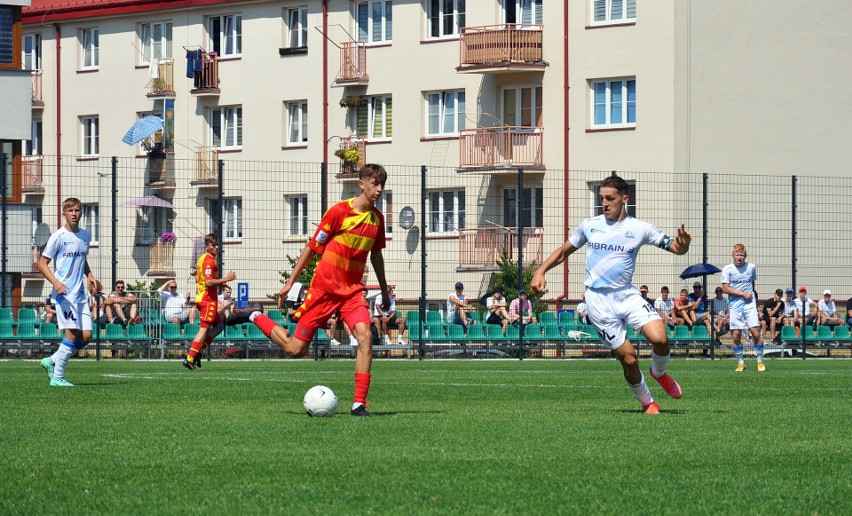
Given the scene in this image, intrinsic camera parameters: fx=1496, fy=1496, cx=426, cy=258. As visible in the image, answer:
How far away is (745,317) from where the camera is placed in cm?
2425

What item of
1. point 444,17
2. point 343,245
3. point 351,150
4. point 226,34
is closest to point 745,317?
point 343,245

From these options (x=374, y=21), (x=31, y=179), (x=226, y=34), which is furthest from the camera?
(x=226, y=34)

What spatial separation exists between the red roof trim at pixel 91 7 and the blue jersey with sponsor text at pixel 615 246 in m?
40.1

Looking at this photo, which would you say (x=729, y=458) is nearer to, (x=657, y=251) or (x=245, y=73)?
(x=657, y=251)

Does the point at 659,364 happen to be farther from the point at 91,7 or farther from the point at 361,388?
the point at 91,7

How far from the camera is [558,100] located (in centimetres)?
4516

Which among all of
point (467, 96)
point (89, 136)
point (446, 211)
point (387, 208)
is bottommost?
point (446, 211)

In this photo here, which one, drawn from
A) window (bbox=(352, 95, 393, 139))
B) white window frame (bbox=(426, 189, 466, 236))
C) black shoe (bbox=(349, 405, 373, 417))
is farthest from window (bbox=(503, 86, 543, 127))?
black shoe (bbox=(349, 405, 373, 417))

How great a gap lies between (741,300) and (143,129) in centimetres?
3014

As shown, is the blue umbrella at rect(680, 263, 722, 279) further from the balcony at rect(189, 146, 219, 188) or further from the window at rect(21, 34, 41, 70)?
the window at rect(21, 34, 41, 70)

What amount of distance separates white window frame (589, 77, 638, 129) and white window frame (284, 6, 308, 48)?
10.6m

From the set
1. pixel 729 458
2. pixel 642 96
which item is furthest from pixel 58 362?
pixel 642 96

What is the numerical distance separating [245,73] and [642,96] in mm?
14888

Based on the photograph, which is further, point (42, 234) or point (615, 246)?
point (42, 234)
